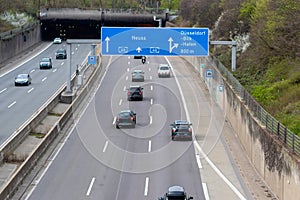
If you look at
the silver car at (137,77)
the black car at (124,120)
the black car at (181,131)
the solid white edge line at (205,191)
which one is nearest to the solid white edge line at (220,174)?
the black car at (181,131)

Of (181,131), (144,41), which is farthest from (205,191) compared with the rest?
(144,41)

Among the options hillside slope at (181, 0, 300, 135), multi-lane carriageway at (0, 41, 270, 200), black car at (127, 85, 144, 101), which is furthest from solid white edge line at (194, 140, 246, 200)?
black car at (127, 85, 144, 101)

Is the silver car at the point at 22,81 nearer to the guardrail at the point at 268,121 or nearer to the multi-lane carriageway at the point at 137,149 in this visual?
the multi-lane carriageway at the point at 137,149

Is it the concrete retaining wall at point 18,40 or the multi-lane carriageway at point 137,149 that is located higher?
the concrete retaining wall at point 18,40

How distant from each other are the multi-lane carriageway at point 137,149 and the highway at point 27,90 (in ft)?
0.30

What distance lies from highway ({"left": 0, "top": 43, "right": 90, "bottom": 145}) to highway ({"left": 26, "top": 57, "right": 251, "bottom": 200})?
4.37 metres

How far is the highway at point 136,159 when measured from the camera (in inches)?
1344

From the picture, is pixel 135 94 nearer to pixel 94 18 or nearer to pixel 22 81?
pixel 22 81

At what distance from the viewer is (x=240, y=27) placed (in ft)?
228

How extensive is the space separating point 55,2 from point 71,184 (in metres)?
116

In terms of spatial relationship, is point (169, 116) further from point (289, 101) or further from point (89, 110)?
point (289, 101)

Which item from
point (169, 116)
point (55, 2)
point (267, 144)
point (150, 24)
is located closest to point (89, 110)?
point (169, 116)

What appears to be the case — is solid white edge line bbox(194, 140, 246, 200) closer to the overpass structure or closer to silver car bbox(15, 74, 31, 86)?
silver car bbox(15, 74, 31, 86)

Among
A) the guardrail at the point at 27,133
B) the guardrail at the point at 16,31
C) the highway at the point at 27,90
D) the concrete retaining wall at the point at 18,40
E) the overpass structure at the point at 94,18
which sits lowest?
the highway at the point at 27,90
